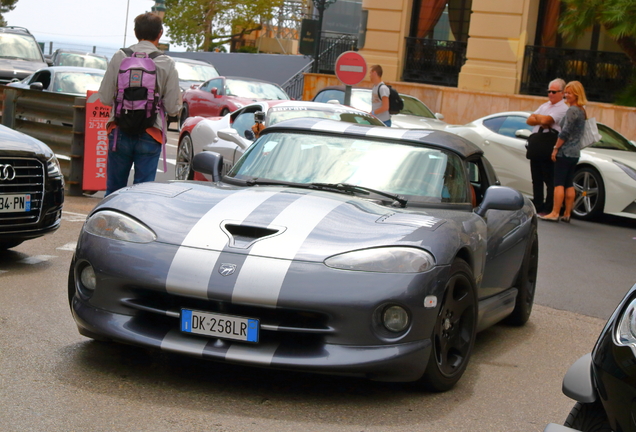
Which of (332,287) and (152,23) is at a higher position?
(152,23)

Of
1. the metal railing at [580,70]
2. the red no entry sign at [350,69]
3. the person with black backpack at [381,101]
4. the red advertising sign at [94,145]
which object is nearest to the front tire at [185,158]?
the red advertising sign at [94,145]

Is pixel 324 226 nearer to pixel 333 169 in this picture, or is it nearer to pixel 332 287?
pixel 332 287

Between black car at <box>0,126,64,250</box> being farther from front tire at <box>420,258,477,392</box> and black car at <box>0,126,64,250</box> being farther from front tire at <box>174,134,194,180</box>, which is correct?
front tire at <box>174,134,194,180</box>

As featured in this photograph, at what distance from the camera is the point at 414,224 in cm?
480

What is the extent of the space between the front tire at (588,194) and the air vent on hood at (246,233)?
9.39 meters

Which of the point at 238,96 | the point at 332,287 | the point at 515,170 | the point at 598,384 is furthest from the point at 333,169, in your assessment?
the point at 238,96

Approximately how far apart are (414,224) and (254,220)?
0.78 metres

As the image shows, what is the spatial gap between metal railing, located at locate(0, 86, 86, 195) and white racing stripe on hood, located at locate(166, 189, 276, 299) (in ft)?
22.2

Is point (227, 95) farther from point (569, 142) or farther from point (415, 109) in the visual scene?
point (569, 142)

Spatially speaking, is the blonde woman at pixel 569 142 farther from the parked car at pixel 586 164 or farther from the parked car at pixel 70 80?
the parked car at pixel 70 80

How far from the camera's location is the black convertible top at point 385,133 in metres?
5.90

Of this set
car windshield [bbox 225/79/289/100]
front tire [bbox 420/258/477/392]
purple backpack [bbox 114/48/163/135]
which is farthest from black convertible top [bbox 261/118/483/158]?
car windshield [bbox 225/79/289/100]

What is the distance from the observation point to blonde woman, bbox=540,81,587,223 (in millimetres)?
12328

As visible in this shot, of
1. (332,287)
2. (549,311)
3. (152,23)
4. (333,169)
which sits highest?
(152,23)
